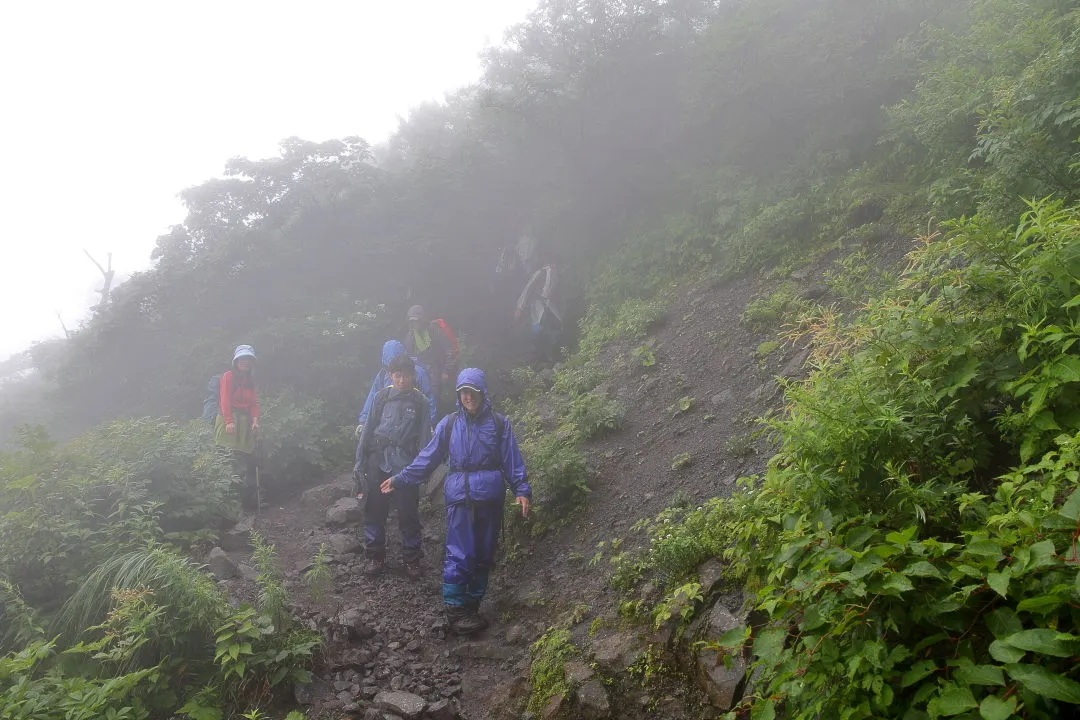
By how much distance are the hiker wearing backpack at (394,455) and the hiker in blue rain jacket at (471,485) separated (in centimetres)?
81

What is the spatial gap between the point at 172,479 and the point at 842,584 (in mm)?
7399

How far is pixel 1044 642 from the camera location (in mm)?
1672

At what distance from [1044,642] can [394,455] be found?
6.27 m

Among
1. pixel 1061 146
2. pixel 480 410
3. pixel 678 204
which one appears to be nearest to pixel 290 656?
pixel 480 410

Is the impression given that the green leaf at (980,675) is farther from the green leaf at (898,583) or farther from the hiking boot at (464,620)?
the hiking boot at (464,620)

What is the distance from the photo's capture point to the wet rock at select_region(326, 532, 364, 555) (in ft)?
24.3

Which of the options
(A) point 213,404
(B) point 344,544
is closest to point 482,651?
(B) point 344,544

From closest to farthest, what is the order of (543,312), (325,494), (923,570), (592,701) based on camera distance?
(923,570) → (592,701) → (325,494) → (543,312)

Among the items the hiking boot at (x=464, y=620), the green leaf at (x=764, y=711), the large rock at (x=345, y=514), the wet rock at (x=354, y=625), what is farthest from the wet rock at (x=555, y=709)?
the large rock at (x=345, y=514)

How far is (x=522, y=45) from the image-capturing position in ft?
56.4

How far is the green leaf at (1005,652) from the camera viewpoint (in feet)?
5.55

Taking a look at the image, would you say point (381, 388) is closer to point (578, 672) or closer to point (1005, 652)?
point (578, 672)

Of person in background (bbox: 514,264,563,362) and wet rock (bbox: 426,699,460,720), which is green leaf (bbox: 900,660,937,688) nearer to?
wet rock (bbox: 426,699,460,720)

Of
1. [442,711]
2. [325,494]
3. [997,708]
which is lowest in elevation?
[442,711]
